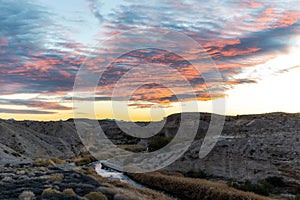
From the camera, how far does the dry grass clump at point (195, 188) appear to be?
1268 inches

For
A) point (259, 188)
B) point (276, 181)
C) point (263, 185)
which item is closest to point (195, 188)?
point (259, 188)

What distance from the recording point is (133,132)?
15550 centimetres

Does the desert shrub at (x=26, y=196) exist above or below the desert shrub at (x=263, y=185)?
above

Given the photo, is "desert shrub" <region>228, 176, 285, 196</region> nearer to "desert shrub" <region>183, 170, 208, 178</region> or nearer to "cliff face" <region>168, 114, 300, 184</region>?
"cliff face" <region>168, 114, 300, 184</region>

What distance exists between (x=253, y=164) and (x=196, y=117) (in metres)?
77.6

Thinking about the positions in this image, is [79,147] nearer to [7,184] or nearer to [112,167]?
[112,167]

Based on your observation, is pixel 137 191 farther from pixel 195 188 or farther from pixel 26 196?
pixel 26 196

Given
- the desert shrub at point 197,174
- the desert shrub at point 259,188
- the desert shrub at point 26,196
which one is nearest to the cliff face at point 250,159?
the desert shrub at point 197,174

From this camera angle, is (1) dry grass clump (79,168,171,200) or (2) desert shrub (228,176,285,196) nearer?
(1) dry grass clump (79,168,171,200)

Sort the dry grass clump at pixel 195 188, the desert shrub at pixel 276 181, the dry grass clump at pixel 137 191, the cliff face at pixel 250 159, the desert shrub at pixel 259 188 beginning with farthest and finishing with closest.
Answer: the cliff face at pixel 250 159, the desert shrub at pixel 276 181, the desert shrub at pixel 259 188, the dry grass clump at pixel 195 188, the dry grass clump at pixel 137 191

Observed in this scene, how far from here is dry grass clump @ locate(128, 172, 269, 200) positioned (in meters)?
32.2

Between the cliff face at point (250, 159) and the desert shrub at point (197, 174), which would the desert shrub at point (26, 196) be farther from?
the desert shrub at point (197, 174)

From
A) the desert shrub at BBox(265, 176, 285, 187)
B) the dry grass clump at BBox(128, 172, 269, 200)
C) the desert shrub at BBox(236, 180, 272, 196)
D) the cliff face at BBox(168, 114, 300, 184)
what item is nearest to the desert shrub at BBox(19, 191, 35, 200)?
the dry grass clump at BBox(128, 172, 269, 200)

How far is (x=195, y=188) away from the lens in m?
37.2
